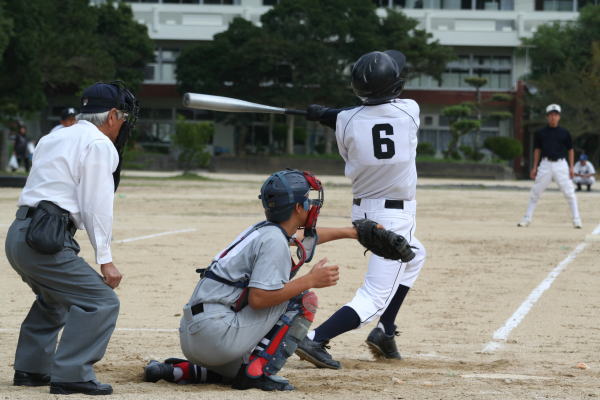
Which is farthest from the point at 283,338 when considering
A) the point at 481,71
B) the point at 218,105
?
the point at 481,71

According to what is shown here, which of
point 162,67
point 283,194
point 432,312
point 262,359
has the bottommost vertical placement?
point 432,312

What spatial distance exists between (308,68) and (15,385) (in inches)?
1844

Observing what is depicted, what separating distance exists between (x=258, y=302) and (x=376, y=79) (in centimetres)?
188

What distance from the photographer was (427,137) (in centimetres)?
6162

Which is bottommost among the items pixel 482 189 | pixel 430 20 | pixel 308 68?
pixel 482 189

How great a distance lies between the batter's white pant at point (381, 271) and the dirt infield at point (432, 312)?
409 mm

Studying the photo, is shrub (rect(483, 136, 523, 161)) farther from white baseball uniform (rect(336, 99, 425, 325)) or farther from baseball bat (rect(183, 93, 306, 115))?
white baseball uniform (rect(336, 99, 425, 325))

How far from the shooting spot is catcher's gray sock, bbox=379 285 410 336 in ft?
22.1

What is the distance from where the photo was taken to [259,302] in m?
5.27

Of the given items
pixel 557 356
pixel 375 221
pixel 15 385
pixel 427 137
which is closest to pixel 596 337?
pixel 557 356

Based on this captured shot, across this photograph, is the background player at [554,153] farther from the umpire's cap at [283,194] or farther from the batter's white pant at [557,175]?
the umpire's cap at [283,194]

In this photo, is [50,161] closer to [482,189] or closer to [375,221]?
[375,221]

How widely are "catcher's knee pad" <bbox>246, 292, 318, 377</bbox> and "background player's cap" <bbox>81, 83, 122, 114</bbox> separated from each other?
1.51 m

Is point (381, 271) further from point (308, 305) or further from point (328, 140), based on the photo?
point (328, 140)
